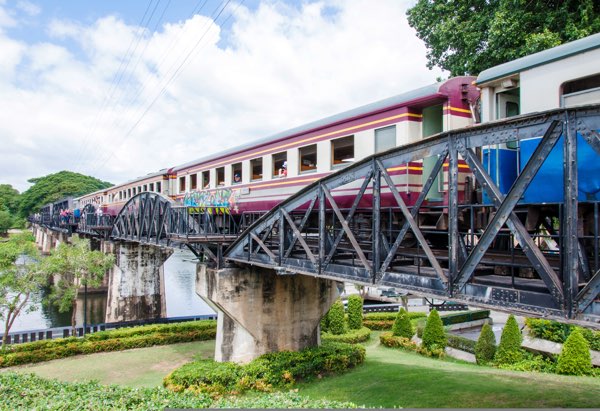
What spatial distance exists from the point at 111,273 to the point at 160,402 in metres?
24.6

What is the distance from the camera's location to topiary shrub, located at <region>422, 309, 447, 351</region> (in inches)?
766

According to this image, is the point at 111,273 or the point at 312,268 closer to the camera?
the point at 312,268

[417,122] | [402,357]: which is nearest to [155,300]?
[402,357]

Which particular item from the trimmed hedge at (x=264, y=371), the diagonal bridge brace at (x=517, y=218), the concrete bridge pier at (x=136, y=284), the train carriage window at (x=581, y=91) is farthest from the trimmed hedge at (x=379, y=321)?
the diagonal bridge brace at (x=517, y=218)

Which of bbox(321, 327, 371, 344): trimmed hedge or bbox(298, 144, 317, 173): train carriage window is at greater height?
bbox(298, 144, 317, 173): train carriage window

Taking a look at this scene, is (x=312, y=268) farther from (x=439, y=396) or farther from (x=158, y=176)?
(x=158, y=176)

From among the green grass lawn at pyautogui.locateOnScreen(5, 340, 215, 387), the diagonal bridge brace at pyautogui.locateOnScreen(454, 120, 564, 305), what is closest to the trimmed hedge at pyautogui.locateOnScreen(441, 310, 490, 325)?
the green grass lawn at pyautogui.locateOnScreen(5, 340, 215, 387)

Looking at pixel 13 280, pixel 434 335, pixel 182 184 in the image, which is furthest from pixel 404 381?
pixel 13 280

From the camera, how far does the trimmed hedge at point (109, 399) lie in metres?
8.67

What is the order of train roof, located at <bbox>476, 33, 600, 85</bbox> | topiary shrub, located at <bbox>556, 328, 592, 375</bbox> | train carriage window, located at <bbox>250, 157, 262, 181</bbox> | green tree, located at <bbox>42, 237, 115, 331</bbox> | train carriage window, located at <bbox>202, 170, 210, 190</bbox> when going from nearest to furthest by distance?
train roof, located at <bbox>476, 33, 600, 85</bbox> < topiary shrub, located at <bbox>556, 328, 592, 375</bbox> < train carriage window, located at <bbox>250, 157, 262, 181</bbox> < train carriage window, located at <bbox>202, 170, 210, 190</bbox> < green tree, located at <bbox>42, 237, 115, 331</bbox>

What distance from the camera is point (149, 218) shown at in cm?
2220

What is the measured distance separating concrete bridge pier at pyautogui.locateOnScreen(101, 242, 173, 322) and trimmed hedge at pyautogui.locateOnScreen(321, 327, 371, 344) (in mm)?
13879

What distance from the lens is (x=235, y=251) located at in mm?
14656

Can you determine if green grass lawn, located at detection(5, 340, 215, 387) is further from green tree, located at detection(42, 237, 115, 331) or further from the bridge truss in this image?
the bridge truss
